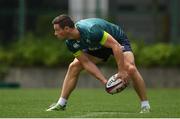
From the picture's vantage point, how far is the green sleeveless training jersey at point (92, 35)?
1266 cm

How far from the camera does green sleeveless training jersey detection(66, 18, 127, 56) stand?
498 inches

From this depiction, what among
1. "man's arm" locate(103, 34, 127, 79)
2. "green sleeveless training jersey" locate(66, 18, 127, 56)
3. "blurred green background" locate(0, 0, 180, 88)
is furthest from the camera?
"blurred green background" locate(0, 0, 180, 88)

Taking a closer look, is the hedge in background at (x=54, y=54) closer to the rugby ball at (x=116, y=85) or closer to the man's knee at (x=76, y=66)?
the man's knee at (x=76, y=66)

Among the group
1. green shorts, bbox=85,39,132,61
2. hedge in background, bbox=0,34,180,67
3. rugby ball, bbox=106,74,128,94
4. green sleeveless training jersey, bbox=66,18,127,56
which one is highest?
green sleeveless training jersey, bbox=66,18,127,56

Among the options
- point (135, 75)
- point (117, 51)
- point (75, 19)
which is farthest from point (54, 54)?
point (117, 51)

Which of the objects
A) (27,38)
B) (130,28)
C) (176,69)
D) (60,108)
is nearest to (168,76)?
(176,69)

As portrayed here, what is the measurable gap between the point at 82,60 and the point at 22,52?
14840 millimetres

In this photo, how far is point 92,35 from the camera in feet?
41.5

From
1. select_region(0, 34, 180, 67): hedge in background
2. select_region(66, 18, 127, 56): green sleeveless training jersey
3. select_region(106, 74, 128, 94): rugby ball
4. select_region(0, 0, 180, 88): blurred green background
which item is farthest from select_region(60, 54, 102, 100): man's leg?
select_region(0, 0, 180, 88): blurred green background

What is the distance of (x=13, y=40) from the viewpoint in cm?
2819

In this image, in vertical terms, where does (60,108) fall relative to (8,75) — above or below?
above

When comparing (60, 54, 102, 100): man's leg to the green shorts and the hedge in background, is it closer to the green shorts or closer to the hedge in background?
the green shorts

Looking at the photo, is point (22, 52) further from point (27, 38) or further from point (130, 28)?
point (130, 28)

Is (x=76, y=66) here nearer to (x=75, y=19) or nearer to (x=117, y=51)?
(x=117, y=51)
